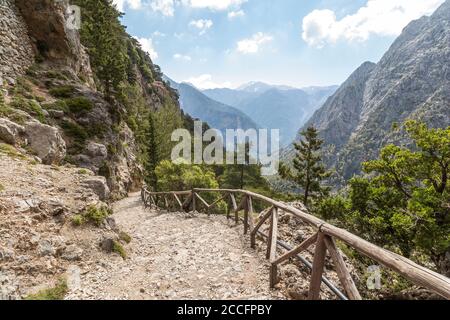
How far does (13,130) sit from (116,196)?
16856 mm

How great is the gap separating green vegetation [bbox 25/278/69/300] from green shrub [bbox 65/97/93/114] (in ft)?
66.8

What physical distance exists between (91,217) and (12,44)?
19.0 meters

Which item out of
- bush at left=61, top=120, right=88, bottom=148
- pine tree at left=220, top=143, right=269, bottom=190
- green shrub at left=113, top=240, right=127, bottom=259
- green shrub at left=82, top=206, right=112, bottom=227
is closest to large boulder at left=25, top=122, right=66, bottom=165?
bush at left=61, top=120, right=88, bottom=148

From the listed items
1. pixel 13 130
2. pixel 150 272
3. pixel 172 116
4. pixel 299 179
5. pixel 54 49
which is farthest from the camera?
pixel 172 116

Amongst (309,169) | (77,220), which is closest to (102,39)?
(309,169)

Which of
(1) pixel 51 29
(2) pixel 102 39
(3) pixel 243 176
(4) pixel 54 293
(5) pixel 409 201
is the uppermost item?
(2) pixel 102 39

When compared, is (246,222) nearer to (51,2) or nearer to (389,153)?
(389,153)

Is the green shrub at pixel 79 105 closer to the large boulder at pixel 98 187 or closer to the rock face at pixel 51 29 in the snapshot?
the rock face at pixel 51 29

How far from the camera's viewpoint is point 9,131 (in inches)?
467

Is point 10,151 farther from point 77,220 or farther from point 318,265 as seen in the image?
point 318,265

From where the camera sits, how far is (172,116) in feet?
198

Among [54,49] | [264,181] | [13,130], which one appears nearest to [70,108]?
[54,49]

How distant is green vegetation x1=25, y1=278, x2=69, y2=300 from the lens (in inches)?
191

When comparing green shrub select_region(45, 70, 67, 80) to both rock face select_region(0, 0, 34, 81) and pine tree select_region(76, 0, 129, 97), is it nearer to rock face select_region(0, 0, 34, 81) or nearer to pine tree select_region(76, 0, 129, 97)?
rock face select_region(0, 0, 34, 81)
